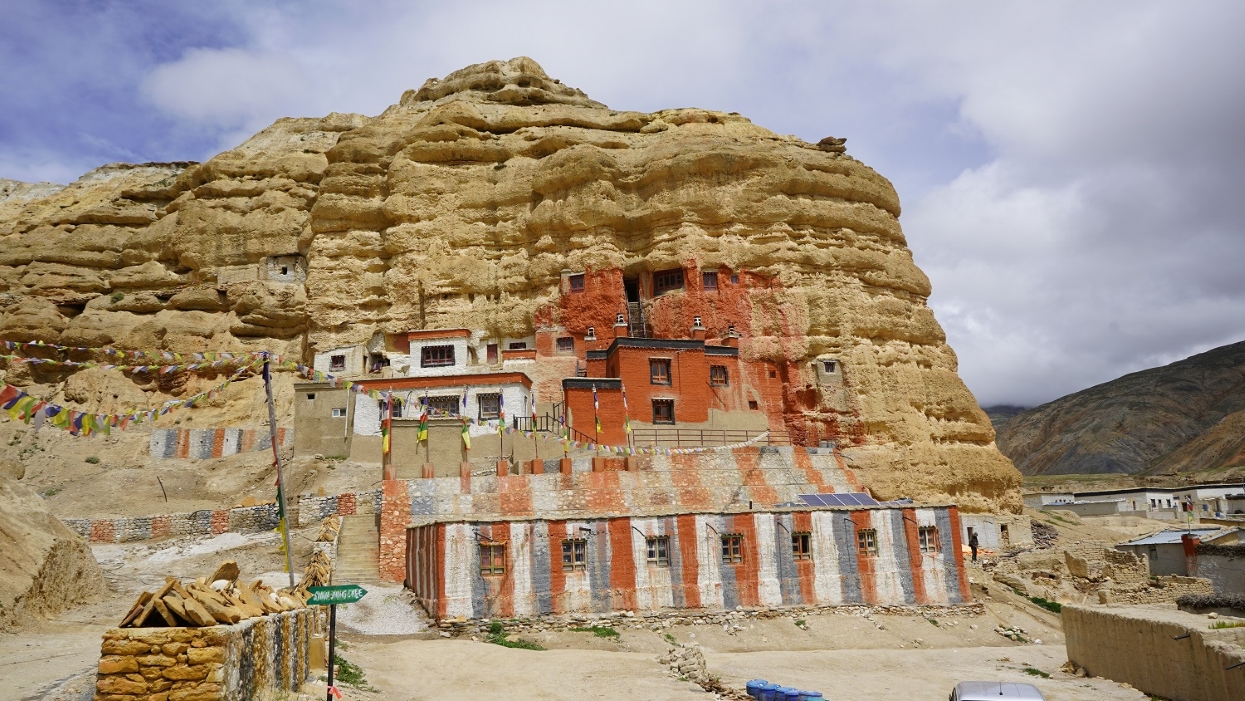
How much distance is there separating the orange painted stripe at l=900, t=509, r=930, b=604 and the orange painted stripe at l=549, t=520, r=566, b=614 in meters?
11.8

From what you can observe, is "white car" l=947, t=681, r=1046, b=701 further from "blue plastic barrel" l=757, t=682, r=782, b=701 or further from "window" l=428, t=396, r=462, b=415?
"window" l=428, t=396, r=462, b=415

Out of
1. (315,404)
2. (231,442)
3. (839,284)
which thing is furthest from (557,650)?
(839,284)

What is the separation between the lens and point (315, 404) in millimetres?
43156

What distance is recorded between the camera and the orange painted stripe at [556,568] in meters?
28.5

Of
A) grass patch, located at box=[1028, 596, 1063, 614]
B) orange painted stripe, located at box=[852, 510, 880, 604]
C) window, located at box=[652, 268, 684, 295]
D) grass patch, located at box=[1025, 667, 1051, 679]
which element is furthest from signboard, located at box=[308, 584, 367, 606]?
window, located at box=[652, 268, 684, 295]

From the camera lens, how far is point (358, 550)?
32.7 metres

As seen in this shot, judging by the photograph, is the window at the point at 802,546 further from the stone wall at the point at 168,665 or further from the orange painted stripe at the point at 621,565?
the stone wall at the point at 168,665

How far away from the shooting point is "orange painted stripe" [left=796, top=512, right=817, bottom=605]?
1193 inches

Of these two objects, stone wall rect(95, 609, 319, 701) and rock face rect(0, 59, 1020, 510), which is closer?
stone wall rect(95, 609, 319, 701)

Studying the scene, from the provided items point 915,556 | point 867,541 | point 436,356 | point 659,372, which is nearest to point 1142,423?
point 659,372

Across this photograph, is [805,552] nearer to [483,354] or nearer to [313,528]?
[313,528]

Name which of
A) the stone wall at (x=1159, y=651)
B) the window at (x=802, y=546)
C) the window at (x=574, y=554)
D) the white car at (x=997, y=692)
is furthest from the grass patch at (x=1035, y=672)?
the window at (x=574, y=554)

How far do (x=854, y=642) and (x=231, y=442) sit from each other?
3186 centimetres

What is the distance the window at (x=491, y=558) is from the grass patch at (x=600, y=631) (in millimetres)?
2907
